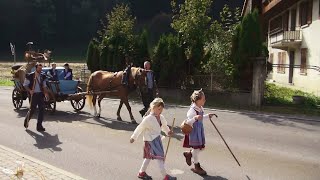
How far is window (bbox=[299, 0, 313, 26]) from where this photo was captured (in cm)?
2603

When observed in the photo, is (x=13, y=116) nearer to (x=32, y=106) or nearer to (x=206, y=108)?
(x=32, y=106)

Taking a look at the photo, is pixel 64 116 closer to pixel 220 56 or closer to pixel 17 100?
pixel 17 100

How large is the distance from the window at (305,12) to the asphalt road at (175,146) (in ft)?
43.4

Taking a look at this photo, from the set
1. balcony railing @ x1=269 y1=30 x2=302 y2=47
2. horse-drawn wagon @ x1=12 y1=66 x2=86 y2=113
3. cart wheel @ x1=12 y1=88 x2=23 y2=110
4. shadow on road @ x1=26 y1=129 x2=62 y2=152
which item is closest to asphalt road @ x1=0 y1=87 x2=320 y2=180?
shadow on road @ x1=26 y1=129 x2=62 y2=152

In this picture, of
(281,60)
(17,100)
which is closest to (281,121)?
(17,100)

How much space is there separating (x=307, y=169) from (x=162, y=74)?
43.7ft

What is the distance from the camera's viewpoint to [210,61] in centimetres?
2002

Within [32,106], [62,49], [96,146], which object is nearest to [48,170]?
[96,146]

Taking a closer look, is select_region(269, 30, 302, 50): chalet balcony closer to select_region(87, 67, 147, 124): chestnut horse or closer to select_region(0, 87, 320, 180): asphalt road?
select_region(0, 87, 320, 180): asphalt road

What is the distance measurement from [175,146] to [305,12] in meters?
20.6

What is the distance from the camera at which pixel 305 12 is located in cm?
2717

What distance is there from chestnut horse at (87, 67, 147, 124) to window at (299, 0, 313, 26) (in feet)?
53.7

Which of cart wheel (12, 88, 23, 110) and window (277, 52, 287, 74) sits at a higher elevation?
window (277, 52, 287, 74)

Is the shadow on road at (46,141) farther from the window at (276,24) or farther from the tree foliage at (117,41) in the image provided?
the window at (276,24)
